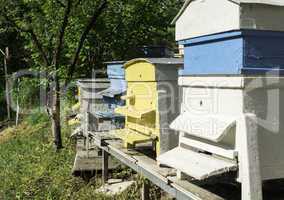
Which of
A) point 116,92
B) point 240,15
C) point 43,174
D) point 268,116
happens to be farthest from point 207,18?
point 43,174

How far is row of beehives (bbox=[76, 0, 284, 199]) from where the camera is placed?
3254mm

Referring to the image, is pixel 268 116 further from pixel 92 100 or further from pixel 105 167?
pixel 92 100

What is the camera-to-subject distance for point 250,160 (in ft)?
10.5

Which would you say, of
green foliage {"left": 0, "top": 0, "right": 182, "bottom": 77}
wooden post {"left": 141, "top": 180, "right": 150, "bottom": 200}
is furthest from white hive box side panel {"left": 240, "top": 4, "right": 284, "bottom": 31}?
green foliage {"left": 0, "top": 0, "right": 182, "bottom": 77}

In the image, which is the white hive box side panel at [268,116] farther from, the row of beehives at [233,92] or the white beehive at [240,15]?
the white beehive at [240,15]

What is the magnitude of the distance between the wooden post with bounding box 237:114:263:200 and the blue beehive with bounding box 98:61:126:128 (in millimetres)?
4222

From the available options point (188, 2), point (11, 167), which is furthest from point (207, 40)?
point (11, 167)

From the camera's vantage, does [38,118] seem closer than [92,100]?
No

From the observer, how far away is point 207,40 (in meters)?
3.73

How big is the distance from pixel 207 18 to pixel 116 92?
4116 mm

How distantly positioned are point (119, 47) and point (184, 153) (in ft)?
32.4

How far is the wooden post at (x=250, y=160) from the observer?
318 cm

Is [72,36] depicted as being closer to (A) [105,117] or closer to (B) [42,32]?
(B) [42,32]

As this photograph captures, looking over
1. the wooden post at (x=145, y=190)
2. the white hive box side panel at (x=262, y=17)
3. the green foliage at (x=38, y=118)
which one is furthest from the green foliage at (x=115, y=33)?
the white hive box side panel at (x=262, y=17)
